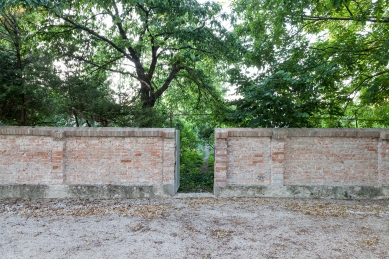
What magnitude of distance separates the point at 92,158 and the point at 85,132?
606mm

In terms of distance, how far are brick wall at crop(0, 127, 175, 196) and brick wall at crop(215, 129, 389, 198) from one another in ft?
4.54

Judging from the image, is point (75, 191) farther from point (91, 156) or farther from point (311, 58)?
point (311, 58)

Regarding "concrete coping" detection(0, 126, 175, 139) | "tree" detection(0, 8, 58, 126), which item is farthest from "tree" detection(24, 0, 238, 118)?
"concrete coping" detection(0, 126, 175, 139)

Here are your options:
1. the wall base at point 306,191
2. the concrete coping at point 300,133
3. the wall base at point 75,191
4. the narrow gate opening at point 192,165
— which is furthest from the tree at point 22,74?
the wall base at point 306,191

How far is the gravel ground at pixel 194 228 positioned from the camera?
157 inches

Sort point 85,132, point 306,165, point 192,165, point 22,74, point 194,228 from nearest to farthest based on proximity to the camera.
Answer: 1. point 194,228
2. point 85,132
3. point 306,165
4. point 22,74
5. point 192,165

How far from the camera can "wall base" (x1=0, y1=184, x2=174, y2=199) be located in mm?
6715

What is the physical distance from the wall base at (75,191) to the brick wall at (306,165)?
5.87 ft

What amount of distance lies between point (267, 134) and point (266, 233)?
2.61 metres

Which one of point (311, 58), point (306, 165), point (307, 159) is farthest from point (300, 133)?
point (311, 58)

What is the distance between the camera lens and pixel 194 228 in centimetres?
490

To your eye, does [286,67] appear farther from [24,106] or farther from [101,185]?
[24,106]

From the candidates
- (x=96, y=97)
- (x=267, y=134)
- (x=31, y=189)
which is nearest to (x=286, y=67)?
(x=267, y=134)

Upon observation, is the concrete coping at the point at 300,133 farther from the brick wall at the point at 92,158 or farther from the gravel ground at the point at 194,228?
the gravel ground at the point at 194,228
